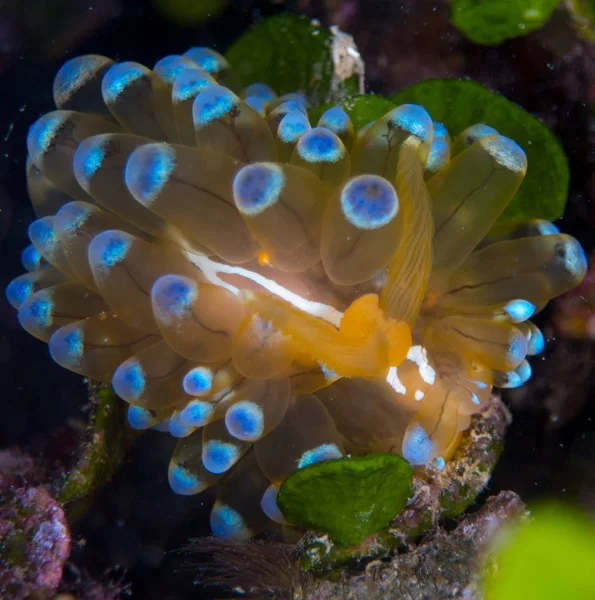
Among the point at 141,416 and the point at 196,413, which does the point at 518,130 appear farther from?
the point at 141,416

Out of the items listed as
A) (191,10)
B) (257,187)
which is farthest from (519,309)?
(191,10)

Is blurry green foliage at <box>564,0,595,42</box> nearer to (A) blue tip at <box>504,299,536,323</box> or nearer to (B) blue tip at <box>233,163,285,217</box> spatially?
(A) blue tip at <box>504,299,536,323</box>

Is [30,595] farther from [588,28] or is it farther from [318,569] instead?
[588,28]

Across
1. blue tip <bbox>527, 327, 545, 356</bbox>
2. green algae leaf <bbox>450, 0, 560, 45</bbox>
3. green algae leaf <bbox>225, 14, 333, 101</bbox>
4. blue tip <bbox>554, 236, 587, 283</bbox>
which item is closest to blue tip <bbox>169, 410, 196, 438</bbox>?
blue tip <bbox>527, 327, 545, 356</bbox>

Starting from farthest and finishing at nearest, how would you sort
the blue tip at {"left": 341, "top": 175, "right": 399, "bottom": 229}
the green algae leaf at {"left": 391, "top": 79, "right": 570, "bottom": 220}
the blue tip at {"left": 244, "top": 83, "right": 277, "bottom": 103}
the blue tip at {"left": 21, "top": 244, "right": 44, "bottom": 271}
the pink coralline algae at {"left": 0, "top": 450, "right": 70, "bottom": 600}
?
the blue tip at {"left": 244, "top": 83, "right": 277, "bottom": 103} → the blue tip at {"left": 21, "top": 244, "right": 44, "bottom": 271} → the green algae leaf at {"left": 391, "top": 79, "right": 570, "bottom": 220} → the pink coralline algae at {"left": 0, "top": 450, "right": 70, "bottom": 600} → the blue tip at {"left": 341, "top": 175, "right": 399, "bottom": 229}

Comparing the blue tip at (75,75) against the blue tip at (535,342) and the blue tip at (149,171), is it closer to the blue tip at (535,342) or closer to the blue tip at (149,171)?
the blue tip at (149,171)

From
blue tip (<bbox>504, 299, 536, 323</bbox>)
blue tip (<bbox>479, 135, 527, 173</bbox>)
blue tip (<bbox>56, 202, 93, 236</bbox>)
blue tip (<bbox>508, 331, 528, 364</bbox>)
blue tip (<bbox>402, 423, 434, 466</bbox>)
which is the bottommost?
blue tip (<bbox>402, 423, 434, 466</bbox>)

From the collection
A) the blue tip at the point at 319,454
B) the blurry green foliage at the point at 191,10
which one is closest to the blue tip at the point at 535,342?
the blue tip at the point at 319,454
